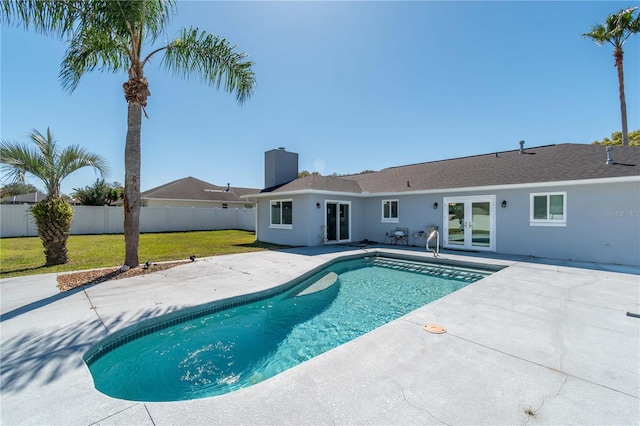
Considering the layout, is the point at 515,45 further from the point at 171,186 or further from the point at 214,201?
the point at 171,186

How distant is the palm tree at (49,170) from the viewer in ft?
28.4

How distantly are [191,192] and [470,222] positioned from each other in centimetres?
2732

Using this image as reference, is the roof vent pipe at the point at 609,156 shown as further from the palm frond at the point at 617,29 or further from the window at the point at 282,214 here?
the palm frond at the point at 617,29

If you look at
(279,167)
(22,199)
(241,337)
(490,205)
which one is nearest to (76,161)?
(241,337)

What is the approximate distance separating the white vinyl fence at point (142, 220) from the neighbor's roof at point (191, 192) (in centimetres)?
306

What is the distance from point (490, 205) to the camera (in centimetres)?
1222

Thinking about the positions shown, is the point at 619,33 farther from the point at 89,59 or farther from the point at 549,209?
the point at 89,59

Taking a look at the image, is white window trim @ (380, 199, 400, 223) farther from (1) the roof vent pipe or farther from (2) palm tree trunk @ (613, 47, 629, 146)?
(2) palm tree trunk @ (613, 47, 629, 146)

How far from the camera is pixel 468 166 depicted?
1494cm

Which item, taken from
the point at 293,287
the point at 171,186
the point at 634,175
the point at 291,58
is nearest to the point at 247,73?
the point at 291,58

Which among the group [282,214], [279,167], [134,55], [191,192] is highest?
[134,55]

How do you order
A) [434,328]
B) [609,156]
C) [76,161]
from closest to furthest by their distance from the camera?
1. [434,328]
2. [76,161]
3. [609,156]

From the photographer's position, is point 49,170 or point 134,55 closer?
point 134,55

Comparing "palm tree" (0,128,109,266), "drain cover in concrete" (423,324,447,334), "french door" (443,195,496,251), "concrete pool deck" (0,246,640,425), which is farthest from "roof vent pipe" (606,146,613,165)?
"palm tree" (0,128,109,266)
